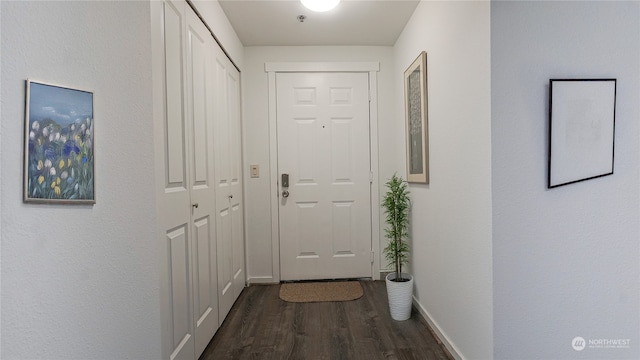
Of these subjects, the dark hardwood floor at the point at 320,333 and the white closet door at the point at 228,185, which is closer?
the dark hardwood floor at the point at 320,333

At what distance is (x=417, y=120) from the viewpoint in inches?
96.5

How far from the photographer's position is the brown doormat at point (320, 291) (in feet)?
9.08

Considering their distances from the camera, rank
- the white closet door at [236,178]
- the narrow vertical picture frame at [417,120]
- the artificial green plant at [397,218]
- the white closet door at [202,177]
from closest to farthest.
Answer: the white closet door at [202,177] → the narrow vertical picture frame at [417,120] → the artificial green plant at [397,218] → the white closet door at [236,178]

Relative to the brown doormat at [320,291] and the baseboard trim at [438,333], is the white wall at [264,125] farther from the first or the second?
the baseboard trim at [438,333]

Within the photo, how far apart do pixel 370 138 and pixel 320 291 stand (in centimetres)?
149

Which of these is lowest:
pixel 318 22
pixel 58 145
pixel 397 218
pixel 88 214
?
pixel 397 218

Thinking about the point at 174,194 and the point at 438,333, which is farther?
the point at 438,333

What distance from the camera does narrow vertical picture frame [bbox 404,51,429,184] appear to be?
7.39 feet

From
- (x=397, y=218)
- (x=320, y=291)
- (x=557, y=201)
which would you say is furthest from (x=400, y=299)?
(x=557, y=201)

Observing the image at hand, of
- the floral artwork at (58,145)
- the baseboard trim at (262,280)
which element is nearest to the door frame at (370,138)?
the baseboard trim at (262,280)

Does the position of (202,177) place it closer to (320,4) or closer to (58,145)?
(58,145)

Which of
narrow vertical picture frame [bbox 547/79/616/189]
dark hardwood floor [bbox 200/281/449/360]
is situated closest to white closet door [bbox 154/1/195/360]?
dark hardwood floor [bbox 200/281/449/360]

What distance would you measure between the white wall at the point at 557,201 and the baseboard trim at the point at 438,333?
0.44 metres

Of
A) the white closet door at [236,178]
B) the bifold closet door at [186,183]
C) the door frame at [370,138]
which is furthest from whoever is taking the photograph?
the door frame at [370,138]
